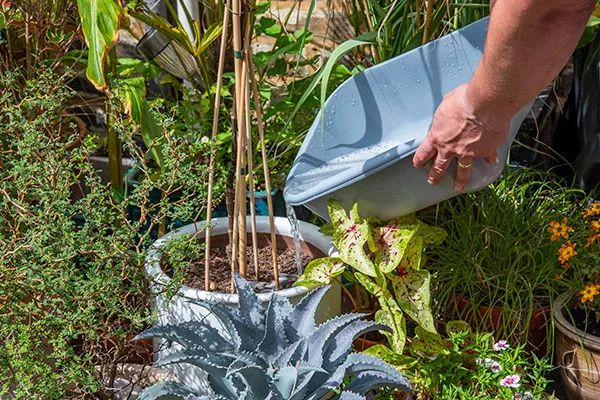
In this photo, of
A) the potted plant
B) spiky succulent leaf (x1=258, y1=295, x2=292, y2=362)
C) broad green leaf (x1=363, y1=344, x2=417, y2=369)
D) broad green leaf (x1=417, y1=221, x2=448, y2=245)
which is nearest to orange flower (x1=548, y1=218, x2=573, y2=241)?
the potted plant

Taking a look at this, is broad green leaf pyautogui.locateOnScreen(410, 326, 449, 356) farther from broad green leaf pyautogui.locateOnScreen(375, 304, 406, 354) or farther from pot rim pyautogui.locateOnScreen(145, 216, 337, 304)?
pot rim pyautogui.locateOnScreen(145, 216, 337, 304)

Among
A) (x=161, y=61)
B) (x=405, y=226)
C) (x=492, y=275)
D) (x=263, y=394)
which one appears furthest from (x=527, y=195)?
(x=263, y=394)

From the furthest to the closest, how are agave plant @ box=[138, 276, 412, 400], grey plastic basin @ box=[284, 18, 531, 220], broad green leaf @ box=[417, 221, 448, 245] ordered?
broad green leaf @ box=[417, 221, 448, 245] → grey plastic basin @ box=[284, 18, 531, 220] → agave plant @ box=[138, 276, 412, 400]

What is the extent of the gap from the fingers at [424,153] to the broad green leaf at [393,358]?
1.38ft

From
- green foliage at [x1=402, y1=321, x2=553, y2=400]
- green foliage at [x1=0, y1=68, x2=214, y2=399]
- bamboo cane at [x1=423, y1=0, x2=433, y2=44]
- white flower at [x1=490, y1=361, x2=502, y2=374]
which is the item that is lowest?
green foliage at [x1=402, y1=321, x2=553, y2=400]

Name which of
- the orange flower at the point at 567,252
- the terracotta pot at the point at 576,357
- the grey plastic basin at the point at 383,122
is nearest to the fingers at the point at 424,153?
the grey plastic basin at the point at 383,122

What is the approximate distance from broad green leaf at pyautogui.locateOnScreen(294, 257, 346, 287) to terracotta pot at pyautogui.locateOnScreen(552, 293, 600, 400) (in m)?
0.59

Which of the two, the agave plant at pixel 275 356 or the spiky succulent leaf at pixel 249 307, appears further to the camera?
the spiky succulent leaf at pixel 249 307

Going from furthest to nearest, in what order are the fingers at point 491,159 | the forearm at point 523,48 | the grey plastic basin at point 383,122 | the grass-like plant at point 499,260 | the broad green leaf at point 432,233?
the grass-like plant at point 499,260 < the broad green leaf at point 432,233 < the grey plastic basin at point 383,122 < the fingers at point 491,159 < the forearm at point 523,48

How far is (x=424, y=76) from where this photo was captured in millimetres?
1853

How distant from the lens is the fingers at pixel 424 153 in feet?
4.90

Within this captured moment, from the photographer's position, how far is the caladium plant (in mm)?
1620

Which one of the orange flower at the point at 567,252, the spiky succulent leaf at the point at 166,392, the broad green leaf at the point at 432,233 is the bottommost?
the orange flower at the point at 567,252

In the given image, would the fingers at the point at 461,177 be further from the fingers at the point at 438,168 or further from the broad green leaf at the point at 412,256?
the broad green leaf at the point at 412,256
